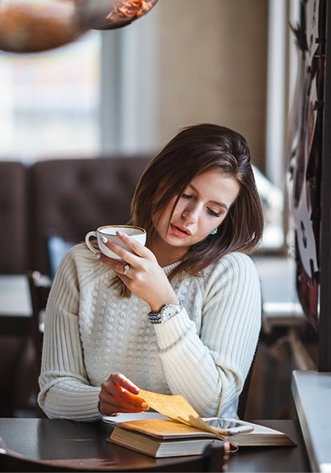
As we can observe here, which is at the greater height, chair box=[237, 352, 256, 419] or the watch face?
the watch face

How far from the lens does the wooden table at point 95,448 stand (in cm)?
148

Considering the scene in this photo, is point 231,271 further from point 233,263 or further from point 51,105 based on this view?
point 51,105

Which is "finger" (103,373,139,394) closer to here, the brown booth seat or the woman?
the woman

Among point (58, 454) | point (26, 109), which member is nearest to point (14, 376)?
point (26, 109)

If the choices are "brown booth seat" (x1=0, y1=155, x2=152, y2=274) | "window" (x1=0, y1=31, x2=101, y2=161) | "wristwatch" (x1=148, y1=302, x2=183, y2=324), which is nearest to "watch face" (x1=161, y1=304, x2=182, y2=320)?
"wristwatch" (x1=148, y1=302, x2=183, y2=324)

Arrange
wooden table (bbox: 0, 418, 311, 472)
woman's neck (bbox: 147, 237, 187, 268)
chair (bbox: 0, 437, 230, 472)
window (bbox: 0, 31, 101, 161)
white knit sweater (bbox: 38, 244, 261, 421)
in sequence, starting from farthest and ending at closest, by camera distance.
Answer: window (bbox: 0, 31, 101, 161)
woman's neck (bbox: 147, 237, 187, 268)
white knit sweater (bbox: 38, 244, 261, 421)
wooden table (bbox: 0, 418, 311, 472)
chair (bbox: 0, 437, 230, 472)

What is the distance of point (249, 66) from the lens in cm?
462

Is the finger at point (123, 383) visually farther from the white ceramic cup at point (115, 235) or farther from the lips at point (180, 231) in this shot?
the lips at point (180, 231)

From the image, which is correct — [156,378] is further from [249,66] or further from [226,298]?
[249,66]

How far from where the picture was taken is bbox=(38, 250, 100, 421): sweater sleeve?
1792mm

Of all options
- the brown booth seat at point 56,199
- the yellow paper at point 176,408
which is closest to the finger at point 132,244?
the yellow paper at point 176,408

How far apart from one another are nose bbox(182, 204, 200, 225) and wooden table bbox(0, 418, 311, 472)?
37 cm

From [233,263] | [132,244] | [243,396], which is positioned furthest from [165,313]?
[243,396]

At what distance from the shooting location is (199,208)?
1.77 metres
